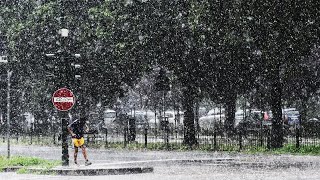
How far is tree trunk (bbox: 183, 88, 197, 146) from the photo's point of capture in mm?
35188

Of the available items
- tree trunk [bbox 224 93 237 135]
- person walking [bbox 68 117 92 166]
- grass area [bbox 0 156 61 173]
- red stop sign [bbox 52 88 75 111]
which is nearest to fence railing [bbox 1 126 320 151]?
tree trunk [bbox 224 93 237 135]

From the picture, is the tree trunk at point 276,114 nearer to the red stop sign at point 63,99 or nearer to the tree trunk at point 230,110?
the tree trunk at point 230,110

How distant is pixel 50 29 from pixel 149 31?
28.8 feet

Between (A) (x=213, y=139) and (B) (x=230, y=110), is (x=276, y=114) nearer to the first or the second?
(A) (x=213, y=139)

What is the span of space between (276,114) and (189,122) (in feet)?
18.3

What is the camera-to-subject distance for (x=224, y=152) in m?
30.9

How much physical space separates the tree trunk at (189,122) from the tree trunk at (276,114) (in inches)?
197

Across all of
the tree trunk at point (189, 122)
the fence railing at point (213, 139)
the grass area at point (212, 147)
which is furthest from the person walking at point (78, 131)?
the tree trunk at point (189, 122)

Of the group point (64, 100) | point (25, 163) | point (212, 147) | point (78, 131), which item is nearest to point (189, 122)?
point (212, 147)

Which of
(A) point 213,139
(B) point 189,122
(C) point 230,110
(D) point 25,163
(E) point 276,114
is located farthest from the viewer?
(C) point 230,110

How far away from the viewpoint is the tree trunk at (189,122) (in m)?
35.2

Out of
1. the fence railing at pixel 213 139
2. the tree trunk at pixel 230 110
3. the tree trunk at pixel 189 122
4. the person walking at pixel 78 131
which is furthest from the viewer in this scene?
the tree trunk at pixel 230 110

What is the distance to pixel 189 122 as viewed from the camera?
35750mm

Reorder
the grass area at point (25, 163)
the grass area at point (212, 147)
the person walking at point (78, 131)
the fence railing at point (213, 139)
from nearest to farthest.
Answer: the person walking at point (78, 131) → the grass area at point (25, 163) → the grass area at point (212, 147) → the fence railing at point (213, 139)
